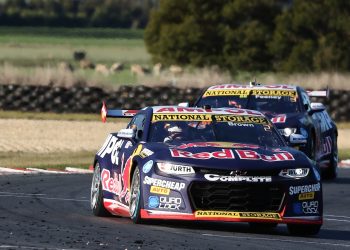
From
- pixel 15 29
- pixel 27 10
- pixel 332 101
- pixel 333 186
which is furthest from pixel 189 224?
pixel 27 10

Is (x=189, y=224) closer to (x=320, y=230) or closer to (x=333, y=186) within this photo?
(x=320, y=230)

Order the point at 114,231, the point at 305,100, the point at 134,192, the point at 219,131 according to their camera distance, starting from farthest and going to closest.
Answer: the point at 305,100 < the point at 219,131 < the point at 134,192 < the point at 114,231

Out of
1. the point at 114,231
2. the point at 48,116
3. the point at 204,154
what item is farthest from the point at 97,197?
the point at 48,116

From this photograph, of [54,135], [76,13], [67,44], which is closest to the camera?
[54,135]

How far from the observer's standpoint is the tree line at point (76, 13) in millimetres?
82312

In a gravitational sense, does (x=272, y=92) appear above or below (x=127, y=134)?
below

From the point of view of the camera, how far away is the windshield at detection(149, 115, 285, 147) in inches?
543

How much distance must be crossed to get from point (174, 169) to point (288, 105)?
902 cm

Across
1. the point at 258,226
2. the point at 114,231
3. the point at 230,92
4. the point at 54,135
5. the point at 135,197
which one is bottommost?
the point at 54,135

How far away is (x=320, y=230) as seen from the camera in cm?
1390

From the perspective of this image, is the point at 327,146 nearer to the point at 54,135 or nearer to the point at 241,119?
the point at 241,119

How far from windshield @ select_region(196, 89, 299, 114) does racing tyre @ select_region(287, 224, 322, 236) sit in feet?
26.9

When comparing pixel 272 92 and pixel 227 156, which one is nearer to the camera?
pixel 227 156

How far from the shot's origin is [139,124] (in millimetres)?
14461
